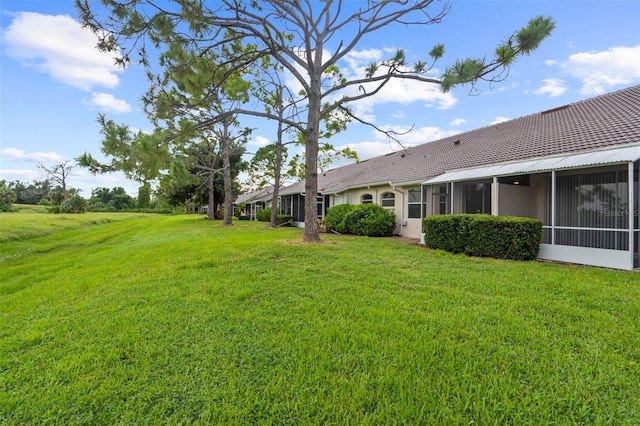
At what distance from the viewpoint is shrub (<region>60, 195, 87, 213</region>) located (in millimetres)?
37688

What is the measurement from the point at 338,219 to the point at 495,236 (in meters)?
8.48

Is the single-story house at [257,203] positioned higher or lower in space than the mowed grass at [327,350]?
higher

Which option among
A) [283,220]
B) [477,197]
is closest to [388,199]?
[477,197]

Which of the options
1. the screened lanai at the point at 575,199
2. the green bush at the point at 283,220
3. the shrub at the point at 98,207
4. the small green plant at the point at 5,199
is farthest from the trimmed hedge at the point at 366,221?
the shrub at the point at 98,207

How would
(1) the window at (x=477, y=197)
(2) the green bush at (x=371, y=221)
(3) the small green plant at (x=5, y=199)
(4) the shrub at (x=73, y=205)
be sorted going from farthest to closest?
1. (4) the shrub at (x=73, y=205)
2. (3) the small green plant at (x=5, y=199)
3. (2) the green bush at (x=371, y=221)
4. (1) the window at (x=477, y=197)

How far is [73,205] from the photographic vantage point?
38.2 meters

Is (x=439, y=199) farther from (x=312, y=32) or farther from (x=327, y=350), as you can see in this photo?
(x=327, y=350)

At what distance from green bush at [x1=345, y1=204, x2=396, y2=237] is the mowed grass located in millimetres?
7805

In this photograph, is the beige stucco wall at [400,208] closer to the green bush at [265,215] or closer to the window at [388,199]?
the window at [388,199]

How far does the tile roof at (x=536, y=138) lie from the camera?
27.8 feet

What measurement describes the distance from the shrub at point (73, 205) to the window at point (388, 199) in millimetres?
42579

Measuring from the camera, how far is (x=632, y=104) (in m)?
9.42

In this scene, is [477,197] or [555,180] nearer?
[555,180]

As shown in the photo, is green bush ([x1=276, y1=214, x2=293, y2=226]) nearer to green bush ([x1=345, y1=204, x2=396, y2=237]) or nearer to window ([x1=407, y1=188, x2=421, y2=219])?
green bush ([x1=345, y1=204, x2=396, y2=237])
